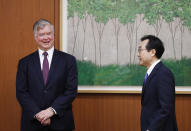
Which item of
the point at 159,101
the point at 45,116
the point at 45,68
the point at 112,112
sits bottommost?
the point at 112,112

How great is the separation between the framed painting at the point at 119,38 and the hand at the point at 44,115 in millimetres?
762

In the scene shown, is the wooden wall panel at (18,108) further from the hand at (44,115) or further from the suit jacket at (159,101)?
the suit jacket at (159,101)

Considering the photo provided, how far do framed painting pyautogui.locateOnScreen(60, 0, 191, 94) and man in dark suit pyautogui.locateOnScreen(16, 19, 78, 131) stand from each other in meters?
0.55

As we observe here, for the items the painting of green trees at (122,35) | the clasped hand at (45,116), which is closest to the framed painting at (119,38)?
the painting of green trees at (122,35)

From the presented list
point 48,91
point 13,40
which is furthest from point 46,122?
point 13,40

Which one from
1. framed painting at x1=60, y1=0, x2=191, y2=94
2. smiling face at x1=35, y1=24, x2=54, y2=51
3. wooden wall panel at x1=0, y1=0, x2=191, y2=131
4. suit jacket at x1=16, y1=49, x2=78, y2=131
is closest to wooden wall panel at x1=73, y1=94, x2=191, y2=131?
wooden wall panel at x1=0, y1=0, x2=191, y2=131

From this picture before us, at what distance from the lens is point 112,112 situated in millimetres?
3182

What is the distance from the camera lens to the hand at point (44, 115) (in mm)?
2410

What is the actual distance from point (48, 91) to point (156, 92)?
99cm

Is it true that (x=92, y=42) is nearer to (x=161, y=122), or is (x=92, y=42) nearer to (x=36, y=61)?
(x=36, y=61)

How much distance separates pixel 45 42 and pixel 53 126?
2.61 ft

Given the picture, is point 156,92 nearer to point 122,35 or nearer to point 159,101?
point 159,101

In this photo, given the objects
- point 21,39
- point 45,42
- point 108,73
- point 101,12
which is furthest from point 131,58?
point 21,39

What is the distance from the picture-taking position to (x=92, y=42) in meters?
3.14
